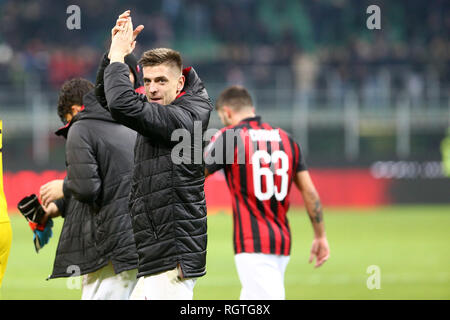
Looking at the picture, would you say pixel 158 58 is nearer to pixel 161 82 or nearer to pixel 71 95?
pixel 161 82

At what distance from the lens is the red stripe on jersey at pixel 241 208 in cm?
632

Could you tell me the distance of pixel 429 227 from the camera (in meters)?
16.5

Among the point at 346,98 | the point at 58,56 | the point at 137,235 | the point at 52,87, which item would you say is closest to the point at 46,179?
the point at 52,87

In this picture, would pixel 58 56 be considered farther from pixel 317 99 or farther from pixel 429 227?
pixel 429 227

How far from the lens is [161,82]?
4805 millimetres

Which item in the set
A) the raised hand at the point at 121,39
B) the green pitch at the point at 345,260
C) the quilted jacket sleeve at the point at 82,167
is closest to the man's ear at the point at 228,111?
the quilted jacket sleeve at the point at 82,167

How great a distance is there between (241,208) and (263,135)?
60 centimetres

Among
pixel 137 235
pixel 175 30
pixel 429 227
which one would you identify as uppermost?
pixel 175 30

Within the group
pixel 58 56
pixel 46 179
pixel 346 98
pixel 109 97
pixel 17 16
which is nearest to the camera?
pixel 109 97

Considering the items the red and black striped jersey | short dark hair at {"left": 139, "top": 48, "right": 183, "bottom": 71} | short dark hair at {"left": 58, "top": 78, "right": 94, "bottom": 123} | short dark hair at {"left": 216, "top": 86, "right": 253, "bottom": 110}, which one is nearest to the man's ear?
short dark hair at {"left": 216, "top": 86, "right": 253, "bottom": 110}

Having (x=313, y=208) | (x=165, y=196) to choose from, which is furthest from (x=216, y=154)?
(x=165, y=196)

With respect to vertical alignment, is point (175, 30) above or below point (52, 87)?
above

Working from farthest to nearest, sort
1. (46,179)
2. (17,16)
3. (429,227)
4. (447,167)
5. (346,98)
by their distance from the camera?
(17,16) → (346,98) → (447,167) → (46,179) → (429,227)

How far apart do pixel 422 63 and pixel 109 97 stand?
20939mm
